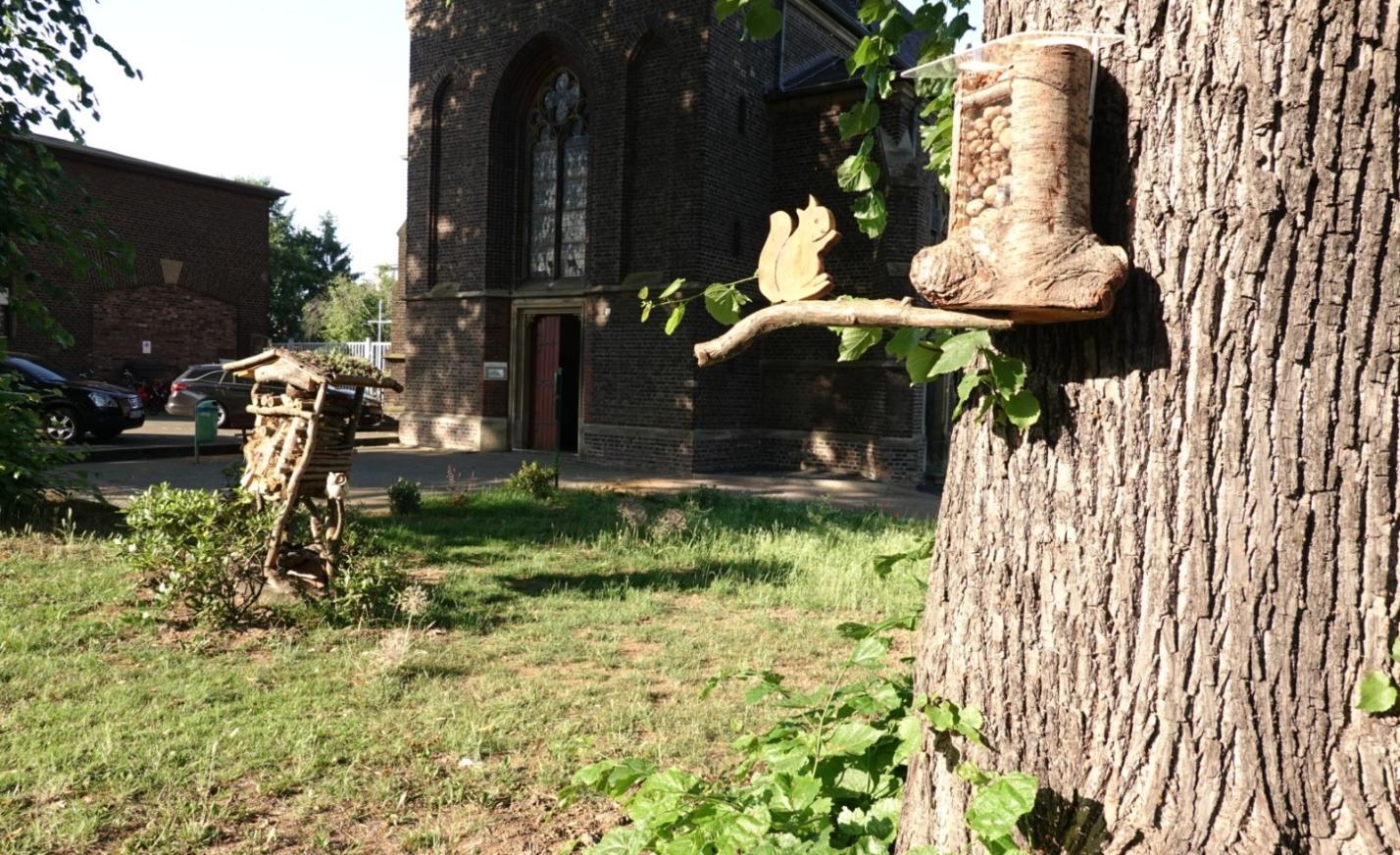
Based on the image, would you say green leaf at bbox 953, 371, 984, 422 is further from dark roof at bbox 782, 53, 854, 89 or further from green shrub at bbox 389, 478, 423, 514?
dark roof at bbox 782, 53, 854, 89

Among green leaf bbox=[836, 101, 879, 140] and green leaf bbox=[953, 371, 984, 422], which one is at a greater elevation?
green leaf bbox=[836, 101, 879, 140]

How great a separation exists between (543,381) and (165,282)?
16.8 metres

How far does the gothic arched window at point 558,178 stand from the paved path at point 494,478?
3.63 metres

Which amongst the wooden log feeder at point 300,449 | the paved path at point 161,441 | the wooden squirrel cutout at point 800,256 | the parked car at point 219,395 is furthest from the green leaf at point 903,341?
the parked car at point 219,395

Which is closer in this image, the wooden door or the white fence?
the wooden door

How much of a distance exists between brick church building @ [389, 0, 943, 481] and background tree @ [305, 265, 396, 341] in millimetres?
34884

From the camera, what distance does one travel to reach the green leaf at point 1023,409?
1943 millimetres

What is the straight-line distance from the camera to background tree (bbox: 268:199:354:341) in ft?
200

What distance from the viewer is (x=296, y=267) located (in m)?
62.1

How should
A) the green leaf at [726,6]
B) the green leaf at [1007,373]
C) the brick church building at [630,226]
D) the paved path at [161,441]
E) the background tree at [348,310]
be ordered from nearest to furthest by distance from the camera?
the green leaf at [1007,373] → the green leaf at [726,6] → the paved path at [161,441] → the brick church building at [630,226] → the background tree at [348,310]

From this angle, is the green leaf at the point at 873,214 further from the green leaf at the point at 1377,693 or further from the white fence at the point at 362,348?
the white fence at the point at 362,348

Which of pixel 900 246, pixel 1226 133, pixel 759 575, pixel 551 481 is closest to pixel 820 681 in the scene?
pixel 759 575

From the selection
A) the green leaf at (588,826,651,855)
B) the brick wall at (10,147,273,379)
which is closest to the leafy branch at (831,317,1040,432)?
the green leaf at (588,826,651,855)

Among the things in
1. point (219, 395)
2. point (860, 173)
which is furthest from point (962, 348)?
point (219, 395)
